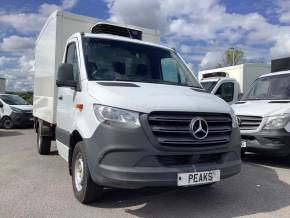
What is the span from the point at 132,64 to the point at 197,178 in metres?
2.21

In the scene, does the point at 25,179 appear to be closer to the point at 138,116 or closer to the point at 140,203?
the point at 140,203

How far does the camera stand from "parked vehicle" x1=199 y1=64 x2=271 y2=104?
1305 cm

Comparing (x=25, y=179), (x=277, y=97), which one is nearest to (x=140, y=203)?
(x=25, y=179)

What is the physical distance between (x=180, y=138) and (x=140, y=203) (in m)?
1.33

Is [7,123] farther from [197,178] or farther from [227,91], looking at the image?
[197,178]

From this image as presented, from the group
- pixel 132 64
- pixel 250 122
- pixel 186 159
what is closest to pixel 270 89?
pixel 250 122

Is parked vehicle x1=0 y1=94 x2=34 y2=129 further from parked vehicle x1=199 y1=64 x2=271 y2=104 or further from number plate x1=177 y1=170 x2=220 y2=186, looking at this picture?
number plate x1=177 y1=170 x2=220 y2=186

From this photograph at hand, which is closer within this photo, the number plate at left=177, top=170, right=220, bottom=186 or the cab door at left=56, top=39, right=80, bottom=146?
the number plate at left=177, top=170, right=220, bottom=186

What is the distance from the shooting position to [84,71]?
5.62 m

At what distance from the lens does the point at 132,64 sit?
6176mm

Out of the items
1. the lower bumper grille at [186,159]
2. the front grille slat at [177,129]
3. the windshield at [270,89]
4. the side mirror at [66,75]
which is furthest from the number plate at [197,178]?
the windshield at [270,89]

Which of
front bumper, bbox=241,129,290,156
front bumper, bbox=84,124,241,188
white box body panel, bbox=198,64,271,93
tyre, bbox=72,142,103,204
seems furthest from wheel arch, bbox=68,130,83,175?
white box body panel, bbox=198,64,271,93

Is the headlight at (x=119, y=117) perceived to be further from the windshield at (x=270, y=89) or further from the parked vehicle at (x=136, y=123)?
the windshield at (x=270, y=89)

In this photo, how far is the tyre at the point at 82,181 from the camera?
5078mm
